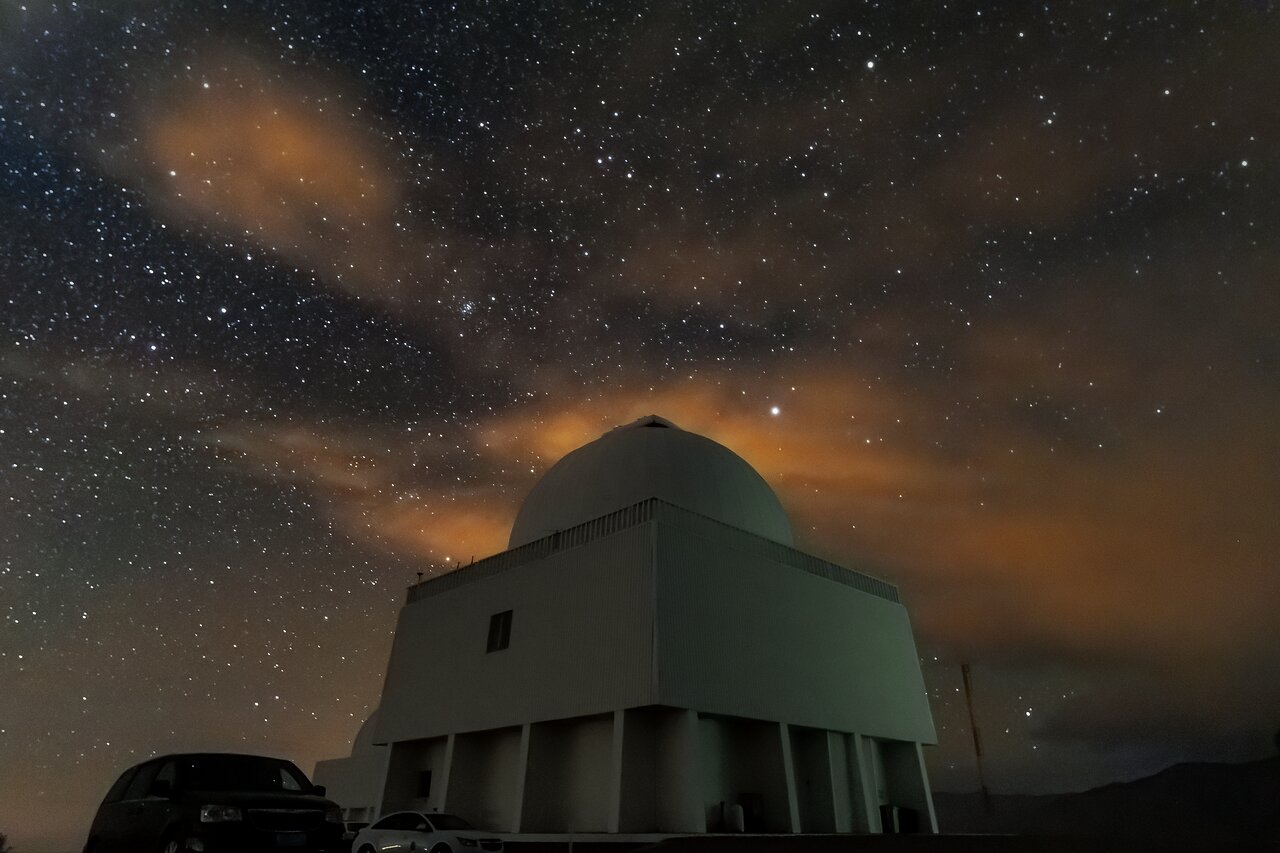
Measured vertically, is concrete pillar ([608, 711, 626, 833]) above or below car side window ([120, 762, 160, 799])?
above

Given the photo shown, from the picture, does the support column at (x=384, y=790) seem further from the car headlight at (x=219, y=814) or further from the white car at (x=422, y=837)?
the car headlight at (x=219, y=814)

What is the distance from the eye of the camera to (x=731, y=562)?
912 inches

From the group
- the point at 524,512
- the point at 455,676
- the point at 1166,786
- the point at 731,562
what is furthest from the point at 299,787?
the point at 1166,786

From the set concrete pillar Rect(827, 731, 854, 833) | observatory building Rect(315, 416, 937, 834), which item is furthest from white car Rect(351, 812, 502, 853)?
concrete pillar Rect(827, 731, 854, 833)

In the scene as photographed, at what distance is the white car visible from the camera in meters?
14.9

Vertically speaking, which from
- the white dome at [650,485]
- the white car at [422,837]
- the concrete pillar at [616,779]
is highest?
the white dome at [650,485]

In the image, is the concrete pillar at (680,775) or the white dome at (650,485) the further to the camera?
the white dome at (650,485)

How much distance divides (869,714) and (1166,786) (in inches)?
2031

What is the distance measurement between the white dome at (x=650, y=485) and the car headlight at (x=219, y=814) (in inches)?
753

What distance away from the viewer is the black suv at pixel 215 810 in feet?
24.1

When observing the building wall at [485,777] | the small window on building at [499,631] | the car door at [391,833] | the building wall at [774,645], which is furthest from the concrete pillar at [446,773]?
the building wall at [774,645]

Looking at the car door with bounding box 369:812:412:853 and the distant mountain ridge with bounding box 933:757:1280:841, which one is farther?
the distant mountain ridge with bounding box 933:757:1280:841

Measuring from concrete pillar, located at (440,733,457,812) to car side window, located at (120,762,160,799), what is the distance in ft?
55.9

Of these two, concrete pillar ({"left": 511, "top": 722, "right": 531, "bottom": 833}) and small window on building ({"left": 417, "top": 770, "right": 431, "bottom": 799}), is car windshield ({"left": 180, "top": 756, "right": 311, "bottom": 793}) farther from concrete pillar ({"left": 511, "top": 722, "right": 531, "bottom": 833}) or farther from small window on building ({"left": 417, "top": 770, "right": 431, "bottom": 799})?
small window on building ({"left": 417, "top": 770, "right": 431, "bottom": 799})
